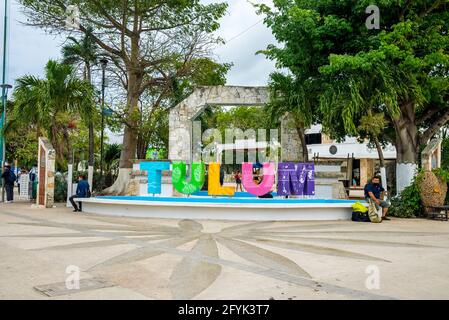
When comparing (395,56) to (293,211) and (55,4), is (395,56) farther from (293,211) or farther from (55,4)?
(55,4)

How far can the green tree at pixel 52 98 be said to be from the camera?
18609mm

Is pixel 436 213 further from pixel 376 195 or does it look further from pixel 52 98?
pixel 52 98

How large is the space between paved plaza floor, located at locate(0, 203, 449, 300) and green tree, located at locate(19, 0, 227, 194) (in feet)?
47.8

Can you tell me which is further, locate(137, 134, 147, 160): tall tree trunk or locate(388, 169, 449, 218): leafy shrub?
locate(137, 134, 147, 160): tall tree trunk

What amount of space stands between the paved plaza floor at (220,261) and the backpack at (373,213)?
117cm

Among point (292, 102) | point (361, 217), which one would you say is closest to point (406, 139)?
point (292, 102)

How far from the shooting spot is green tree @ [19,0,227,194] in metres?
25.0

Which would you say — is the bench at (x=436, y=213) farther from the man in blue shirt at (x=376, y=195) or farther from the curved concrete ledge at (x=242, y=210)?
the curved concrete ledge at (x=242, y=210)

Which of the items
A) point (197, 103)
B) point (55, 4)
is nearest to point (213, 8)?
point (197, 103)

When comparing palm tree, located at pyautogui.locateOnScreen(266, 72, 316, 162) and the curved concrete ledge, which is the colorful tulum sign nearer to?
the curved concrete ledge

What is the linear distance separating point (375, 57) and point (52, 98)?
42.9 feet

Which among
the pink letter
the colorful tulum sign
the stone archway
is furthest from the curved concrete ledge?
the stone archway

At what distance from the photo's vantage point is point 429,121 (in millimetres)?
21562

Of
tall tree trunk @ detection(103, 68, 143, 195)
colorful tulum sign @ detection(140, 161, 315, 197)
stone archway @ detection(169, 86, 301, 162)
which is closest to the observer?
colorful tulum sign @ detection(140, 161, 315, 197)
